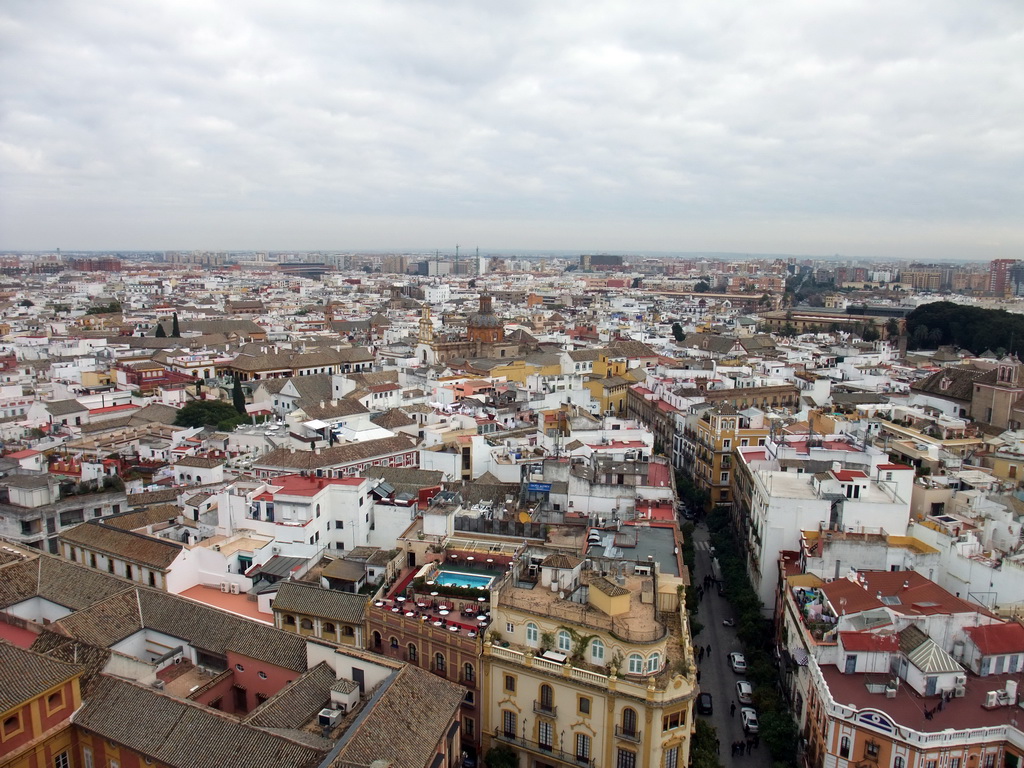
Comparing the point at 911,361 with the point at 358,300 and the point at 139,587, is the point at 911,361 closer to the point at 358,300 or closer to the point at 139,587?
the point at 139,587

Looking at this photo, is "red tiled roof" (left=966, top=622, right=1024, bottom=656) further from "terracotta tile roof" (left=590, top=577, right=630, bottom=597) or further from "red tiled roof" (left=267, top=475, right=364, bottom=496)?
"red tiled roof" (left=267, top=475, right=364, bottom=496)

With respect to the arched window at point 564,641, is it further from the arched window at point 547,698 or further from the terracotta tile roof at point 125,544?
the terracotta tile roof at point 125,544

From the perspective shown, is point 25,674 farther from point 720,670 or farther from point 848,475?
point 848,475

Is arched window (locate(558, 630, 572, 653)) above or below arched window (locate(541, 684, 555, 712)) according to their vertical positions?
above

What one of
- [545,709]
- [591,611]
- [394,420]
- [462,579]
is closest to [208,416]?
[394,420]

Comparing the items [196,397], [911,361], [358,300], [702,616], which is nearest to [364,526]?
[702,616]

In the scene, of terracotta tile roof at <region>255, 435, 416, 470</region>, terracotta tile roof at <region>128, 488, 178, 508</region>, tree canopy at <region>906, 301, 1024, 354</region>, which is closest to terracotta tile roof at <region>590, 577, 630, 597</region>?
terracotta tile roof at <region>255, 435, 416, 470</region>

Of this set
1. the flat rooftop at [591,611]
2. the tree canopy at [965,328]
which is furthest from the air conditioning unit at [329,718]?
the tree canopy at [965,328]
